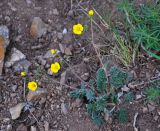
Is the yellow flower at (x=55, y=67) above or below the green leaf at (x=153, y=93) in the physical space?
above

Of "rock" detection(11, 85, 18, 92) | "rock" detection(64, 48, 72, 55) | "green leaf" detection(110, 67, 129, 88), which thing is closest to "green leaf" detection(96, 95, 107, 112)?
"green leaf" detection(110, 67, 129, 88)

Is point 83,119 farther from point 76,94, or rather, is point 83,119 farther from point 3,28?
point 3,28

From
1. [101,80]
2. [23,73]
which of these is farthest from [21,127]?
[101,80]

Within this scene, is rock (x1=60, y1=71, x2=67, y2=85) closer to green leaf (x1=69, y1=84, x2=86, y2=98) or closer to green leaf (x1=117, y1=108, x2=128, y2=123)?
green leaf (x1=69, y1=84, x2=86, y2=98)


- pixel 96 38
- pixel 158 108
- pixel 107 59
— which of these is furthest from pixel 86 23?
pixel 158 108

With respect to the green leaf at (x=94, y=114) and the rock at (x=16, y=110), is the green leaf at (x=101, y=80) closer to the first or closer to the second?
the green leaf at (x=94, y=114)

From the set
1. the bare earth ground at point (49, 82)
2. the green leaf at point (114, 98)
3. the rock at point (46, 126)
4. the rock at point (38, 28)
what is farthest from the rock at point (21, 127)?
the rock at point (38, 28)
